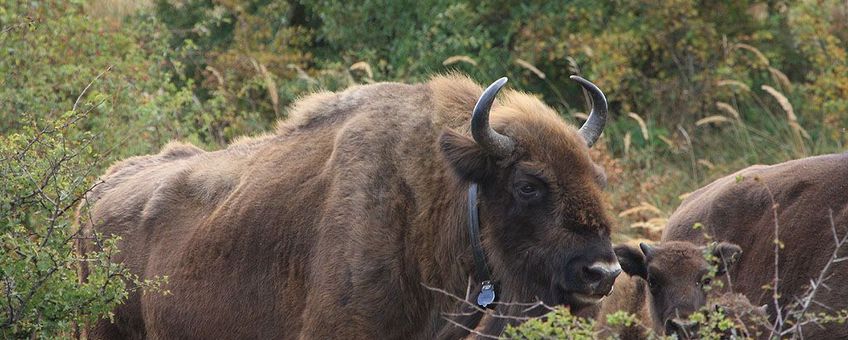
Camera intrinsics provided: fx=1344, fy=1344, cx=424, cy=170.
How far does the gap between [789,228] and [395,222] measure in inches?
113

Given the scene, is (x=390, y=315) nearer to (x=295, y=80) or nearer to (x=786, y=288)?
(x=786, y=288)

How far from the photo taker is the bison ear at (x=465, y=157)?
686cm

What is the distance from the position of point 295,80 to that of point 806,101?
6.08 meters

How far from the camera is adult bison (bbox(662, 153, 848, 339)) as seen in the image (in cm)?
809

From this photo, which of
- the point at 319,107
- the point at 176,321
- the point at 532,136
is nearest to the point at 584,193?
the point at 532,136

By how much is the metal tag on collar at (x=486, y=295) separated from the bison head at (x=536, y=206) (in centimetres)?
6

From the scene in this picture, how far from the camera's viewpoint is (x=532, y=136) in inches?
276

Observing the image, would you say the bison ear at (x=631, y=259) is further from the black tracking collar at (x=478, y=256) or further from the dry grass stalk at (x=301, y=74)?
the dry grass stalk at (x=301, y=74)

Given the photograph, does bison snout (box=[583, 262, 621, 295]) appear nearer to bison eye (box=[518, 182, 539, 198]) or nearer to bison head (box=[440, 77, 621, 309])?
bison head (box=[440, 77, 621, 309])

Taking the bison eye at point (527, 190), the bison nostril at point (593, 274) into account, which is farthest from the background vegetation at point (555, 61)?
the bison nostril at point (593, 274)

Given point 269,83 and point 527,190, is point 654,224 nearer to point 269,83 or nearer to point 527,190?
point 269,83

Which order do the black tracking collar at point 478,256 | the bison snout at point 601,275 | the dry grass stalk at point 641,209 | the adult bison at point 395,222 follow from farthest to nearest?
the dry grass stalk at point 641,209 → the black tracking collar at point 478,256 → the adult bison at point 395,222 → the bison snout at point 601,275

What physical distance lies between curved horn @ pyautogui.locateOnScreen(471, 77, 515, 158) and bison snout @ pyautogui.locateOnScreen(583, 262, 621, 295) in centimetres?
76

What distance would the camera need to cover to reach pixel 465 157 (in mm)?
6848
